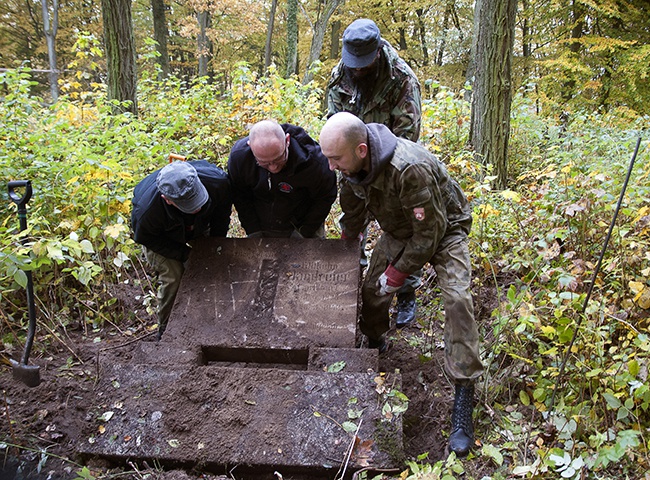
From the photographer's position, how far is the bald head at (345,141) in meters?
2.60

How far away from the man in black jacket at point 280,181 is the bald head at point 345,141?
722 mm

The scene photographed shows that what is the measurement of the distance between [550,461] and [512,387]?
0.71 metres

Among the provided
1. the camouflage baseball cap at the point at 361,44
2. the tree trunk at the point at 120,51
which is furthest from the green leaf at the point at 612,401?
the tree trunk at the point at 120,51

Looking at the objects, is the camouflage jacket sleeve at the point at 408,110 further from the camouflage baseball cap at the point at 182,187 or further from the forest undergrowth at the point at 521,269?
the camouflage baseball cap at the point at 182,187

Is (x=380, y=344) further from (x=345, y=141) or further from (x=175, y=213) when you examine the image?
(x=175, y=213)

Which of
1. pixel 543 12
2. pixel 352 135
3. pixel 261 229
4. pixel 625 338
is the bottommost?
pixel 625 338

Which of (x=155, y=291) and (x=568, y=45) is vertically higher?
(x=568, y=45)

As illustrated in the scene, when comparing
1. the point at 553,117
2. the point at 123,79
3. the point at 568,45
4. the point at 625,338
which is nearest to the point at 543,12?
the point at 568,45

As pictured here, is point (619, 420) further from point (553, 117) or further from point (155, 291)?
point (553, 117)

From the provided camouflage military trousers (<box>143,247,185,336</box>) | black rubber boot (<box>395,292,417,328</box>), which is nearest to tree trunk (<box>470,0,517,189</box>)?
black rubber boot (<box>395,292,417,328</box>)

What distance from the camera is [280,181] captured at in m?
3.69

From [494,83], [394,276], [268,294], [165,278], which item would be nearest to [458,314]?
[394,276]

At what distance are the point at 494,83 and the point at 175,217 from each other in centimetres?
390

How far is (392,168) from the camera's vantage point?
2.71m
